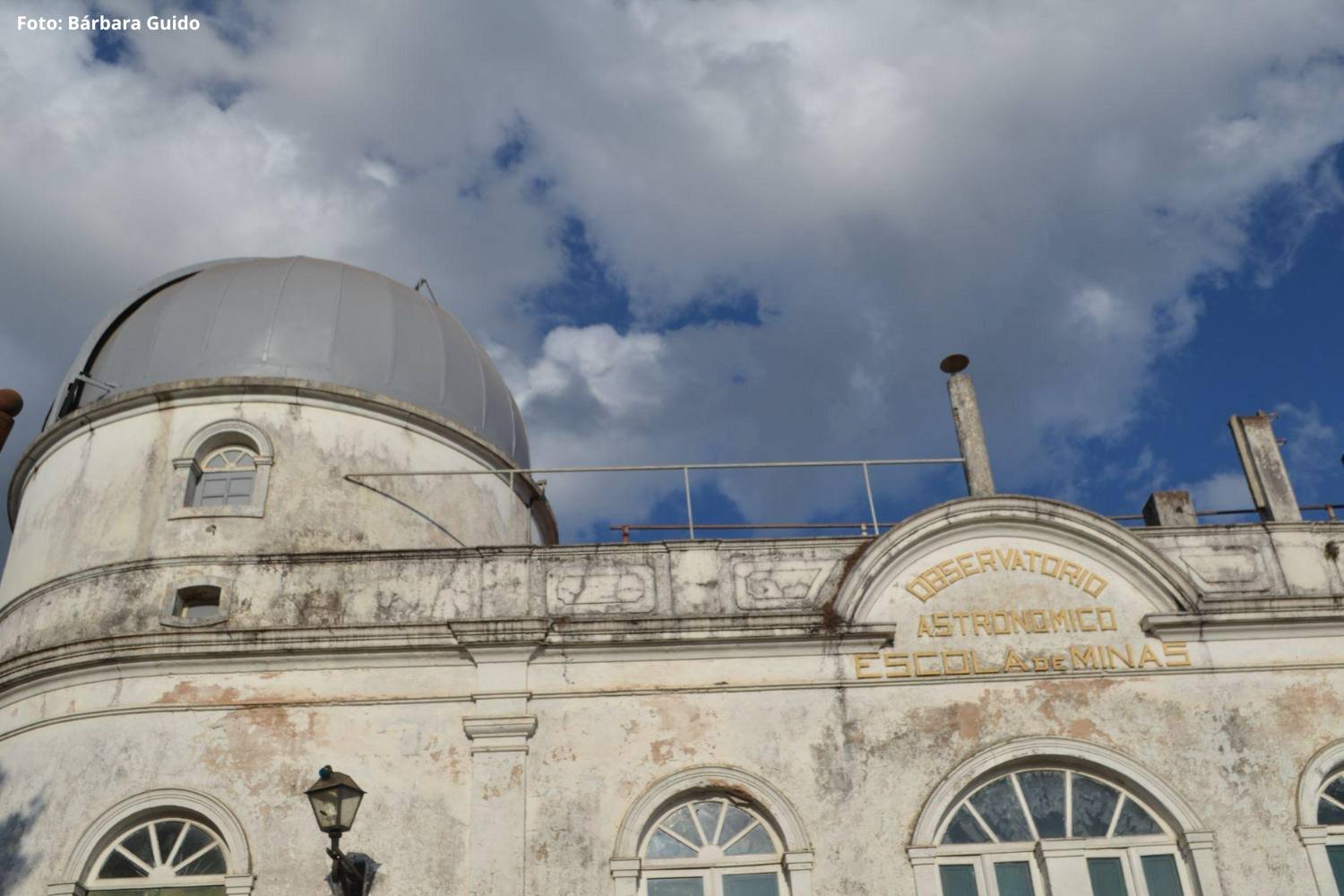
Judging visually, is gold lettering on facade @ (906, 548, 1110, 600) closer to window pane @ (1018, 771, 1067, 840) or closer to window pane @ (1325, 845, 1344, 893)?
window pane @ (1018, 771, 1067, 840)

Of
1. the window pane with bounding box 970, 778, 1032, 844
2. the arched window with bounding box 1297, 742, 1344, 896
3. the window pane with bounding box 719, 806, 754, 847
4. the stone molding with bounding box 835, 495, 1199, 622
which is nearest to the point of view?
the arched window with bounding box 1297, 742, 1344, 896

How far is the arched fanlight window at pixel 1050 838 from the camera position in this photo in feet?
42.4

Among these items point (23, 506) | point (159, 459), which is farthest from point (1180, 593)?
point (23, 506)

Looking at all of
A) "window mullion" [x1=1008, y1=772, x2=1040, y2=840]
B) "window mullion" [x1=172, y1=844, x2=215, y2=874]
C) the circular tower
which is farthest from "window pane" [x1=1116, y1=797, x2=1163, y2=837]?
"window mullion" [x1=172, y1=844, x2=215, y2=874]

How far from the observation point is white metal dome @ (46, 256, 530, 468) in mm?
16750

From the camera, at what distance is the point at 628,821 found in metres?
12.9

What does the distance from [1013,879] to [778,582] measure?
4.28 meters

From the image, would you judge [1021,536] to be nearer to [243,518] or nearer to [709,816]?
[709,816]

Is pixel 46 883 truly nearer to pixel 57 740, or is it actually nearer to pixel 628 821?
pixel 57 740

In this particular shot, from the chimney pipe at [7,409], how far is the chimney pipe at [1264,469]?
17.1 metres

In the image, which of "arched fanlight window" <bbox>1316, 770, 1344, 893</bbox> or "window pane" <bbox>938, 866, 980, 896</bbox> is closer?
"window pane" <bbox>938, 866, 980, 896</bbox>

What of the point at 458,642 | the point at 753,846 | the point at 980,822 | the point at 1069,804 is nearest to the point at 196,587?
the point at 458,642

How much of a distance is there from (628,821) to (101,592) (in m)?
7.22

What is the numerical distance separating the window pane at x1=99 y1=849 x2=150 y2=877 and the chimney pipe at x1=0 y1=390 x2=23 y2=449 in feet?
20.4
